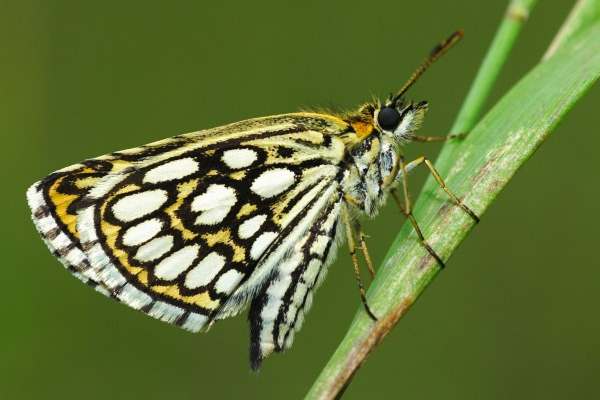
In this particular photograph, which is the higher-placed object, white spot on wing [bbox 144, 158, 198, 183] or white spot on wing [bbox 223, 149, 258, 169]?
white spot on wing [bbox 144, 158, 198, 183]

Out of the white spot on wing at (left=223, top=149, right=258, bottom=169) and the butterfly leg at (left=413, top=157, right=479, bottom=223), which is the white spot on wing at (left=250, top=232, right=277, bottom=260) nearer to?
the white spot on wing at (left=223, top=149, right=258, bottom=169)

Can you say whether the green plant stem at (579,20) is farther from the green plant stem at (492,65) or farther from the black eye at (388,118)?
the black eye at (388,118)

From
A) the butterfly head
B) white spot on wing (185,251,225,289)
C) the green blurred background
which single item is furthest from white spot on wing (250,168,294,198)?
the green blurred background

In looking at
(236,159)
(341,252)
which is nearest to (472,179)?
(236,159)

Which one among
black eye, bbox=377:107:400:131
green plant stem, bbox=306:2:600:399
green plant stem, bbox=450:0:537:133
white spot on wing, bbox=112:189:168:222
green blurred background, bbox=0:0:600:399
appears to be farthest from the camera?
green blurred background, bbox=0:0:600:399

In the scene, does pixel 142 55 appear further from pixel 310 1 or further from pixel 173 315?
pixel 173 315

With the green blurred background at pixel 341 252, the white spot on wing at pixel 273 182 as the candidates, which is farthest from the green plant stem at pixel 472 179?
the green blurred background at pixel 341 252

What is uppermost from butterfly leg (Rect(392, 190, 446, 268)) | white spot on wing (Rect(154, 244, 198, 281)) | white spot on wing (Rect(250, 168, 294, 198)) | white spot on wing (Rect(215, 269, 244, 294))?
white spot on wing (Rect(250, 168, 294, 198))
